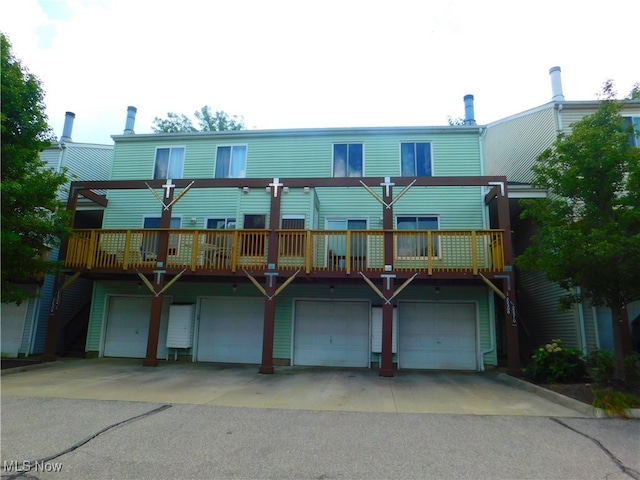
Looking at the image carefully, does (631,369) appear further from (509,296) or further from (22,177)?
(22,177)

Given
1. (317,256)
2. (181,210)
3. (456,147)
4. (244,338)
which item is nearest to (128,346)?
(244,338)

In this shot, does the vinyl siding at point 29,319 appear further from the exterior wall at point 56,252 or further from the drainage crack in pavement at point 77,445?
the drainage crack in pavement at point 77,445

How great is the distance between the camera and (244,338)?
12594mm

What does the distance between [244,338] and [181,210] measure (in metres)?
4.92

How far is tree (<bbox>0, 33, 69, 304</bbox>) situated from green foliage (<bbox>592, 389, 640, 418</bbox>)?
1161cm

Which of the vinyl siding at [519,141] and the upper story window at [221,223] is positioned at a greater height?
the vinyl siding at [519,141]

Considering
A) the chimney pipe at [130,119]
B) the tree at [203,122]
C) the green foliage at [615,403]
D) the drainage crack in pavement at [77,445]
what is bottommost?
the drainage crack in pavement at [77,445]

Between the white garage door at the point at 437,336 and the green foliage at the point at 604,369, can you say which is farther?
the white garage door at the point at 437,336

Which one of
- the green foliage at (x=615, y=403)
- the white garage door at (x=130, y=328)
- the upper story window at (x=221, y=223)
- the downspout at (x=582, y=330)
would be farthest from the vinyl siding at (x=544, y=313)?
the white garage door at (x=130, y=328)

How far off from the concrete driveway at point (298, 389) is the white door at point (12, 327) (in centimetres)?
354

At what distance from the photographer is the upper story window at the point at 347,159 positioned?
13.6 meters

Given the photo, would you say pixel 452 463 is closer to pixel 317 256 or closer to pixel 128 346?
pixel 317 256

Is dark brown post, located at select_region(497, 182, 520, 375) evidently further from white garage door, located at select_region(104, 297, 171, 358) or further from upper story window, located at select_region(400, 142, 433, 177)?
white garage door, located at select_region(104, 297, 171, 358)

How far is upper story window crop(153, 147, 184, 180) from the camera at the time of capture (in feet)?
47.0
